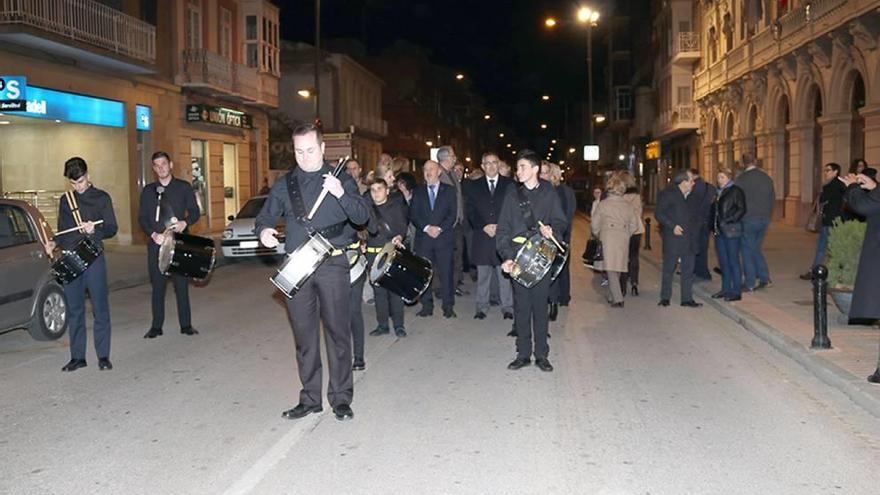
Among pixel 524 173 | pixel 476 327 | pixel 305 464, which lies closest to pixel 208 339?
pixel 476 327

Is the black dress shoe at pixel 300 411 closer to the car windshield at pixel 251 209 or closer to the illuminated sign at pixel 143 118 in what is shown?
the car windshield at pixel 251 209

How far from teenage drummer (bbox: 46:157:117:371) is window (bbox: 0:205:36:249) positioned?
1.51 metres

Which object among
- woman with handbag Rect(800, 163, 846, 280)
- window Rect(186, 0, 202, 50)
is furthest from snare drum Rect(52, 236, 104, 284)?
window Rect(186, 0, 202, 50)

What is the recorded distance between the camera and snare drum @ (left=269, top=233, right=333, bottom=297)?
245 inches

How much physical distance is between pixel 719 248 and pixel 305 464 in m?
8.78

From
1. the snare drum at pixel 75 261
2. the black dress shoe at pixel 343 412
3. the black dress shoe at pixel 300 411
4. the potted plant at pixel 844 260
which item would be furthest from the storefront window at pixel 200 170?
the black dress shoe at pixel 343 412

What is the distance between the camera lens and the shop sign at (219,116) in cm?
2673

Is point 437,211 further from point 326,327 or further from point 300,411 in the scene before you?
point 300,411

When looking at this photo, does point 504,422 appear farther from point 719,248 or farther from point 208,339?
point 719,248

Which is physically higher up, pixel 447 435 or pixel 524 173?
pixel 524 173

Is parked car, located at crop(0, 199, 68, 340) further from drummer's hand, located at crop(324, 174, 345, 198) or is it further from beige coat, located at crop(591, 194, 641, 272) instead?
beige coat, located at crop(591, 194, 641, 272)

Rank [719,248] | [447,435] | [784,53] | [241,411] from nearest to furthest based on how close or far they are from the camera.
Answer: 1. [447,435]
2. [241,411]
3. [719,248]
4. [784,53]

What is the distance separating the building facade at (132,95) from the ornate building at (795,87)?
17.0 m

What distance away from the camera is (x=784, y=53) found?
91.8 feet
